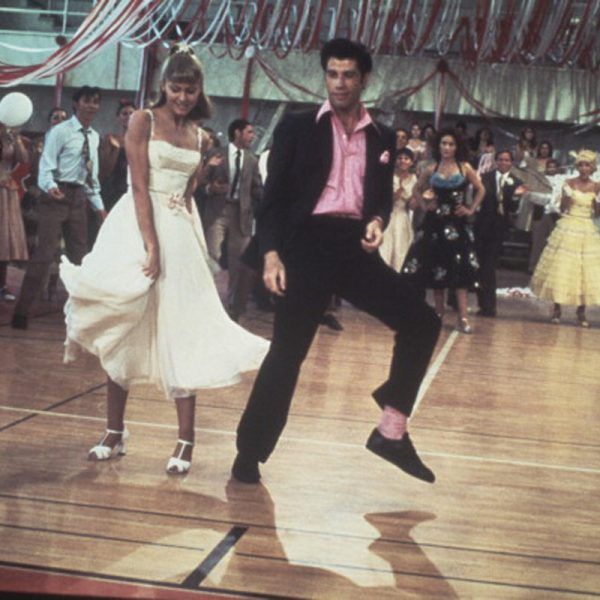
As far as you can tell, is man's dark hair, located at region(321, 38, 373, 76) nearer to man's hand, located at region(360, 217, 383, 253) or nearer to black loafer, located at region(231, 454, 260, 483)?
man's hand, located at region(360, 217, 383, 253)

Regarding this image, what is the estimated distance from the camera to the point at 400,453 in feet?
12.4

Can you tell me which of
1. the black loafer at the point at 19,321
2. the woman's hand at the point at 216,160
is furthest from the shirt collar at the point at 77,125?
the woman's hand at the point at 216,160

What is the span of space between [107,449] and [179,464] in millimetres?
271

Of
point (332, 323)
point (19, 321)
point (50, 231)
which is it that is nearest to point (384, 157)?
point (50, 231)

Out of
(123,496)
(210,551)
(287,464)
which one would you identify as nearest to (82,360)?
(287,464)

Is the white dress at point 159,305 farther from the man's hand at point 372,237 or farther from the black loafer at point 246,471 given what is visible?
the man's hand at point 372,237

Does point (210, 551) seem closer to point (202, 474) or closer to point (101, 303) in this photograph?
point (202, 474)

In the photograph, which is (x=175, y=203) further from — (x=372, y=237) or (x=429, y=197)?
(x=429, y=197)

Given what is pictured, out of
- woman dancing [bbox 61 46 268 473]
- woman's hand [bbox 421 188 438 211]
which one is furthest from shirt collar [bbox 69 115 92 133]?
woman dancing [bbox 61 46 268 473]

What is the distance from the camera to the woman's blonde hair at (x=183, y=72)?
3848 millimetres

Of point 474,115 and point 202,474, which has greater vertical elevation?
point 474,115

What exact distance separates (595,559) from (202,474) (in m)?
1.25

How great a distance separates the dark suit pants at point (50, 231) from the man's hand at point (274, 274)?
375cm

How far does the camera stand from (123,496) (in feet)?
11.8
